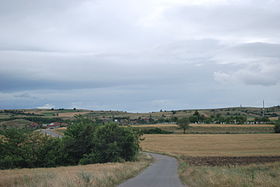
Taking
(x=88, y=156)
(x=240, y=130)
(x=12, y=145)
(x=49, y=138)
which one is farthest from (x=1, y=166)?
(x=240, y=130)

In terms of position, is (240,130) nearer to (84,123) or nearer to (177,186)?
(84,123)

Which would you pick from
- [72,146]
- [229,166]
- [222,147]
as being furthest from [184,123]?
[229,166]

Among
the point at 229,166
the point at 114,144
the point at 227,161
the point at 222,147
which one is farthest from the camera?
the point at 222,147

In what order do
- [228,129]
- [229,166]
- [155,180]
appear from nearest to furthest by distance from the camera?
[155,180] → [229,166] → [228,129]

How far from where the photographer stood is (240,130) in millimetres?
112250

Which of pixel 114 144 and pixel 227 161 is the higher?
pixel 114 144

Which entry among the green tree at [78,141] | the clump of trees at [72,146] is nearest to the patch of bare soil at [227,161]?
the clump of trees at [72,146]

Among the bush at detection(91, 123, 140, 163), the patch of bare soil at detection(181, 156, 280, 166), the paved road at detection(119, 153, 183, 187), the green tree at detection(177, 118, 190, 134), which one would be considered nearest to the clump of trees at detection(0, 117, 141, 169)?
the bush at detection(91, 123, 140, 163)

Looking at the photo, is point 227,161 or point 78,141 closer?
point 227,161

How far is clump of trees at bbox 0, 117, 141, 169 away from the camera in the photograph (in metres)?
43.7

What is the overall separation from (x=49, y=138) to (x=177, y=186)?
35.8 metres

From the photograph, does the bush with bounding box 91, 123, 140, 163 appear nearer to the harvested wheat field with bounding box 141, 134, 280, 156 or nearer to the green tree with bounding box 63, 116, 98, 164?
the green tree with bounding box 63, 116, 98, 164

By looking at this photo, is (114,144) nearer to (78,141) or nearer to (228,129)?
(78,141)

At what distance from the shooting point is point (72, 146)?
1901 inches
